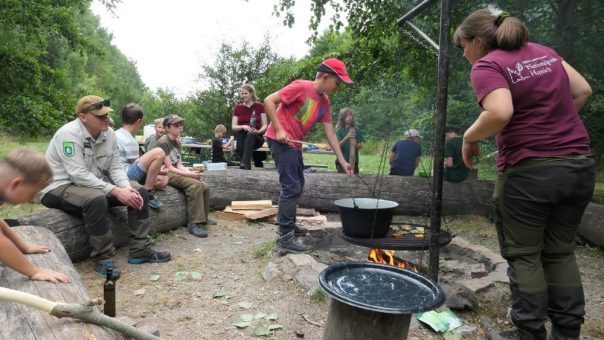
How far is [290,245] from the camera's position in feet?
13.1

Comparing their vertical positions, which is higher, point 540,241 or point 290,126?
point 290,126

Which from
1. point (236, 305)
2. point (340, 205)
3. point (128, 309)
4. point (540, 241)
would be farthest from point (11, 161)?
point (540, 241)

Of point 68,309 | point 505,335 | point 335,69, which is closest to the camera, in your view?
point 68,309

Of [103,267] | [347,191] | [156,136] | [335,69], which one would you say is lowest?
[103,267]

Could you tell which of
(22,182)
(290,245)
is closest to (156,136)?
(290,245)

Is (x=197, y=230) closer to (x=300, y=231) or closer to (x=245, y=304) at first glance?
(x=300, y=231)

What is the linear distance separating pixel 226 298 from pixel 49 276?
1.40 m

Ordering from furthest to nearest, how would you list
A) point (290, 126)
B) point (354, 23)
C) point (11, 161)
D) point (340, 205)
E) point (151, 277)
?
point (354, 23), point (290, 126), point (151, 277), point (340, 205), point (11, 161)

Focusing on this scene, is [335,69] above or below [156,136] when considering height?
above

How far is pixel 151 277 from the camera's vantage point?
375 cm

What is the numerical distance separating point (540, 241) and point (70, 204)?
3.63 m

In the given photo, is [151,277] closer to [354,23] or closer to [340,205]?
[340,205]

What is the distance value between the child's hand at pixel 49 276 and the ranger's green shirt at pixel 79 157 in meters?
1.58

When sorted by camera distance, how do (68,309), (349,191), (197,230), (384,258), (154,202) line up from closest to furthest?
(68,309), (384,258), (154,202), (197,230), (349,191)
